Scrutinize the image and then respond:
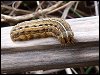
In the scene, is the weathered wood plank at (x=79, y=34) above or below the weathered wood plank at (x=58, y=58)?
above

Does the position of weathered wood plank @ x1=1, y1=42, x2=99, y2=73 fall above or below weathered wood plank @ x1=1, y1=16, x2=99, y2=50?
below

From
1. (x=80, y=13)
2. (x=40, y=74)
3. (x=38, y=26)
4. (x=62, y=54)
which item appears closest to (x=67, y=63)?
(x=62, y=54)

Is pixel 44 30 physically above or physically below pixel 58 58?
above

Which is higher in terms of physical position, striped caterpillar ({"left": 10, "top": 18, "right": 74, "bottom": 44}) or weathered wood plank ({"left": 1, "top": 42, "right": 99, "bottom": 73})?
striped caterpillar ({"left": 10, "top": 18, "right": 74, "bottom": 44})

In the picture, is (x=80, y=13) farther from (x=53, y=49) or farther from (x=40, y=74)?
(x=53, y=49)
